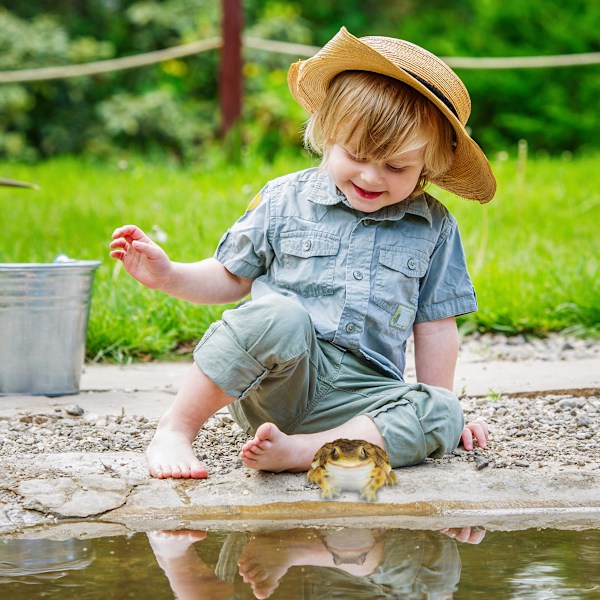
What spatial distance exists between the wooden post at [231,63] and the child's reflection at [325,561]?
207 inches

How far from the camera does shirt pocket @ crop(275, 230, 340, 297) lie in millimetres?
2320

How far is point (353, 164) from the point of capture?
225 cm

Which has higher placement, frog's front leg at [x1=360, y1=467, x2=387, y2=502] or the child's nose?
the child's nose

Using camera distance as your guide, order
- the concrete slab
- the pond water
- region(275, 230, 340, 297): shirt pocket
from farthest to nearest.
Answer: region(275, 230, 340, 297): shirt pocket → the concrete slab → the pond water

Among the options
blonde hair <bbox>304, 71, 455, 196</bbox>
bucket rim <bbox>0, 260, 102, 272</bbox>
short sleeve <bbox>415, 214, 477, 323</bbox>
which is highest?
blonde hair <bbox>304, 71, 455, 196</bbox>

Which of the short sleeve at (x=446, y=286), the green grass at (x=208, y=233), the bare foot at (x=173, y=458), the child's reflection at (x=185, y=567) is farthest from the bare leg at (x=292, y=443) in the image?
the green grass at (x=208, y=233)

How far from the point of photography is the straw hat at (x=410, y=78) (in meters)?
2.22

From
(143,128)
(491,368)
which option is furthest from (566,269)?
(143,128)

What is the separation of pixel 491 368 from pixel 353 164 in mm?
1271

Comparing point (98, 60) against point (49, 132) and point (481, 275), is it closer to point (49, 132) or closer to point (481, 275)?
point (49, 132)

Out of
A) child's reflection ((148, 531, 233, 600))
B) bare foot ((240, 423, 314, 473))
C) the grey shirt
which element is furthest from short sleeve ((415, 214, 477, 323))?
child's reflection ((148, 531, 233, 600))

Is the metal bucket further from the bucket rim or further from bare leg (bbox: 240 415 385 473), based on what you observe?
bare leg (bbox: 240 415 385 473)

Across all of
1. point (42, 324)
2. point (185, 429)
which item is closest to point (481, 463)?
point (185, 429)

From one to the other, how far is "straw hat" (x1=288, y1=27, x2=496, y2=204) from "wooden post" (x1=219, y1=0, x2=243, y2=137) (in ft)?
14.5
